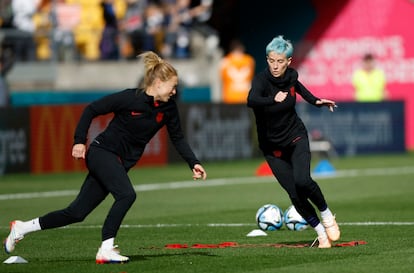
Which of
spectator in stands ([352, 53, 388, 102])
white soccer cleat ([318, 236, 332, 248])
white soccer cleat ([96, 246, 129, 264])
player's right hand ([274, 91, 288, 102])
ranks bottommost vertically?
spectator in stands ([352, 53, 388, 102])

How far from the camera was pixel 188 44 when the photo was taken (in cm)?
3366

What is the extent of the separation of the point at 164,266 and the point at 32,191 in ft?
37.4

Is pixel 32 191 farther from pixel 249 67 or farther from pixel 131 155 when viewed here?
pixel 249 67

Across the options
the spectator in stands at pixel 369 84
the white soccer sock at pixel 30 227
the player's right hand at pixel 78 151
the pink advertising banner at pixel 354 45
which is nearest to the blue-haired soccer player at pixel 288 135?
the player's right hand at pixel 78 151

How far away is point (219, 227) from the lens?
15406 millimetres

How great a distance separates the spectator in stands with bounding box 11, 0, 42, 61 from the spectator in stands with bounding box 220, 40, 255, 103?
18.0 feet

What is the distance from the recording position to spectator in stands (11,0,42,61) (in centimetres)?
3138

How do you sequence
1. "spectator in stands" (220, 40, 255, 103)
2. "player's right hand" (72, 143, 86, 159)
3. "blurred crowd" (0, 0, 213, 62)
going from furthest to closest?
"spectator in stands" (220, 40, 255, 103)
"blurred crowd" (0, 0, 213, 62)
"player's right hand" (72, 143, 86, 159)

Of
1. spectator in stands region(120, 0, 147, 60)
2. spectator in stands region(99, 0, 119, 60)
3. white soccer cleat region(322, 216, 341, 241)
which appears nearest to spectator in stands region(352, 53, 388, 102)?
spectator in stands region(120, 0, 147, 60)

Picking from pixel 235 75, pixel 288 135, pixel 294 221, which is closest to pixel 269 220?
pixel 294 221

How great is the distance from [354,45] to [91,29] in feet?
31.2

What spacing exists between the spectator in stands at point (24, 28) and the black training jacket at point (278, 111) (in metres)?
19.3

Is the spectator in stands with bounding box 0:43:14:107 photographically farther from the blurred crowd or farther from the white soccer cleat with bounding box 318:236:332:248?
the white soccer cleat with bounding box 318:236:332:248

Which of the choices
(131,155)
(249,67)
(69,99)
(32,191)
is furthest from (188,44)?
(131,155)
